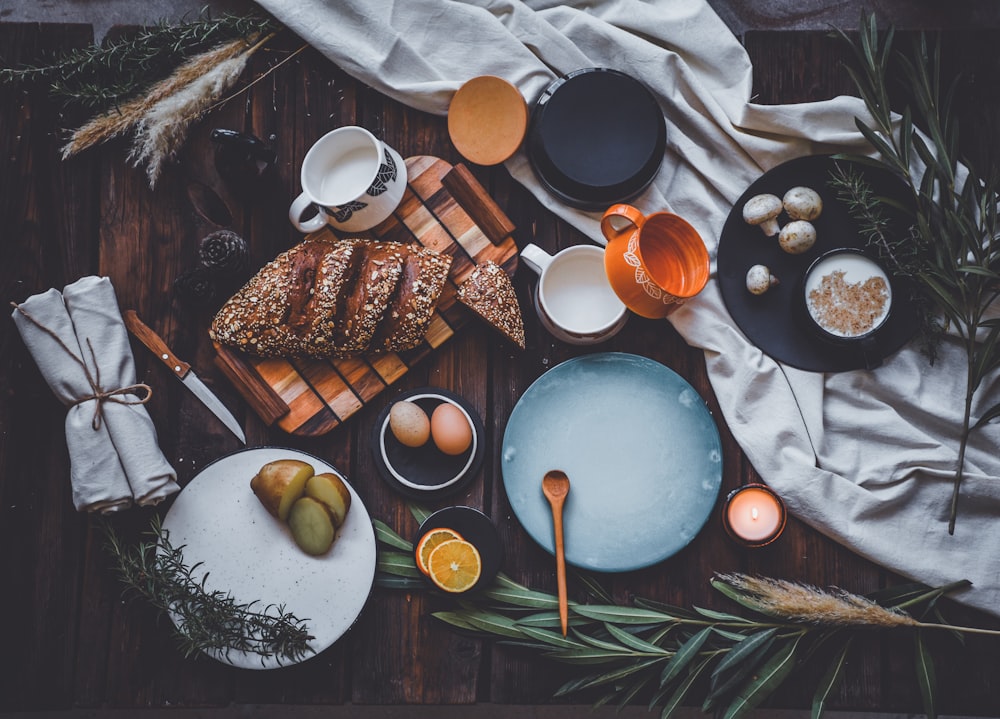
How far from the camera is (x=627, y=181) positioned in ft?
4.59

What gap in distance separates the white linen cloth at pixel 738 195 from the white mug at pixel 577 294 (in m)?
0.08

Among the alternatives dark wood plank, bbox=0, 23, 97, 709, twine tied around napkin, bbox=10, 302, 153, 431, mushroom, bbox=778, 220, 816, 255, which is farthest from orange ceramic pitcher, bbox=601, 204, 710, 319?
dark wood plank, bbox=0, 23, 97, 709

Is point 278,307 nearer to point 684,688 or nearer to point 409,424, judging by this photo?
point 409,424

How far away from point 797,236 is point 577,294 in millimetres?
426

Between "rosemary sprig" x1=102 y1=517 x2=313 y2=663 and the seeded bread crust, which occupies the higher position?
the seeded bread crust

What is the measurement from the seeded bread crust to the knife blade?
0.30ft

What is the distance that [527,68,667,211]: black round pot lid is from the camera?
141 cm

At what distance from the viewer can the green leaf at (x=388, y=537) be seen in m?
1.40

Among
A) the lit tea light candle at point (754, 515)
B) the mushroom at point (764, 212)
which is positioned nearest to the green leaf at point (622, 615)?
the lit tea light candle at point (754, 515)

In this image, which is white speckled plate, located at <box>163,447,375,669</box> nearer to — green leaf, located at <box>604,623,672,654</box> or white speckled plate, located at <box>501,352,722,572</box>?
white speckled plate, located at <box>501,352,722,572</box>

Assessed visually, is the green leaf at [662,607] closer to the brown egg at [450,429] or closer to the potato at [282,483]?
the brown egg at [450,429]

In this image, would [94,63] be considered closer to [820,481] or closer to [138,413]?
[138,413]

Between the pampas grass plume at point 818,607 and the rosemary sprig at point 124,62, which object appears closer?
the pampas grass plume at point 818,607

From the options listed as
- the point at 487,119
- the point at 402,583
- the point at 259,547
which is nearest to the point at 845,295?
the point at 487,119
